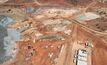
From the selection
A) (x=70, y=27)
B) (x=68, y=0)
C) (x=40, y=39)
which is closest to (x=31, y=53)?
(x=40, y=39)

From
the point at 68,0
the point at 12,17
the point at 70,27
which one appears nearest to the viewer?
the point at 70,27

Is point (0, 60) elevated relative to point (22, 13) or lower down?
lower down

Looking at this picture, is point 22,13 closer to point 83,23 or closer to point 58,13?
point 58,13

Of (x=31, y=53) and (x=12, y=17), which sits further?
(x=12, y=17)

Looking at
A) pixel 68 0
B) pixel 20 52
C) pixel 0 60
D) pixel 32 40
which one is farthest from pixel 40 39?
pixel 68 0

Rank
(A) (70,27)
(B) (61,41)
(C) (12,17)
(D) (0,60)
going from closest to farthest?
1. (D) (0,60)
2. (B) (61,41)
3. (A) (70,27)
4. (C) (12,17)

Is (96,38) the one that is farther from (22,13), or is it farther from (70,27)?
(22,13)
